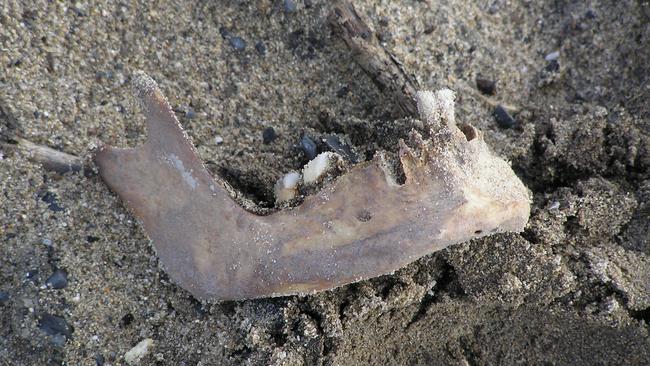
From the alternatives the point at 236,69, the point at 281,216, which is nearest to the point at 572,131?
the point at 281,216

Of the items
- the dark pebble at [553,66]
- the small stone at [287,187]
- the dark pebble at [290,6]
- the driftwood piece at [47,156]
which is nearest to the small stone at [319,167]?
the small stone at [287,187]

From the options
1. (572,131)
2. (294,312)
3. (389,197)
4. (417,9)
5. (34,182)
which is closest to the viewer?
(389,197)

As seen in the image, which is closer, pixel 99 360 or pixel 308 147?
pixel 99 360

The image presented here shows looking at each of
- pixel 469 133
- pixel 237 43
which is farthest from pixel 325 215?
pixel 237 43

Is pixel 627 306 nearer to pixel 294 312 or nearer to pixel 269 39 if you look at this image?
pixel 294 312

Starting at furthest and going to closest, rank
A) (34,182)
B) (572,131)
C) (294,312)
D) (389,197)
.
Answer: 1. (572,131)
2. (34,182)
3. (294,312)
4. (389,197)

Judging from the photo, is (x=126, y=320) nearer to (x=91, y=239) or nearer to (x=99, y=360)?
(x=99, y=360)

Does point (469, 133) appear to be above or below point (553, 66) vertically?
above
